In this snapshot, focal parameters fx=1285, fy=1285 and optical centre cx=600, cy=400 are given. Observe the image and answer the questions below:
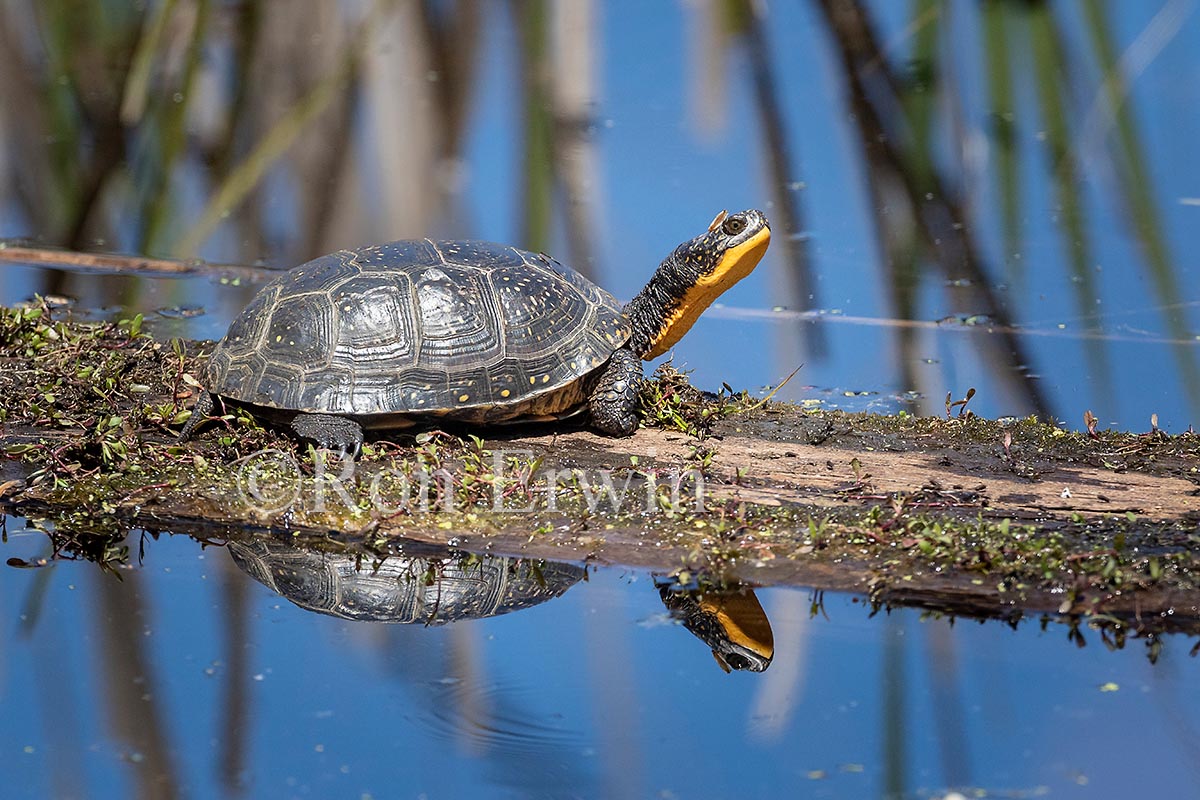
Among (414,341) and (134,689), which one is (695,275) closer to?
(414,341)

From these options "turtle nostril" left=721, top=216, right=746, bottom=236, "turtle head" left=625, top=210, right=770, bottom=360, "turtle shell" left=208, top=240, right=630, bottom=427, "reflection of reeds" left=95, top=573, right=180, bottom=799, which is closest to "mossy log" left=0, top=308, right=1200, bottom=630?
"turtle shell" left=208, top=240, right=630, bottom=427

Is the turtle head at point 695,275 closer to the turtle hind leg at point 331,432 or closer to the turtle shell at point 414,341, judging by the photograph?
the turtle shell at point 414,341

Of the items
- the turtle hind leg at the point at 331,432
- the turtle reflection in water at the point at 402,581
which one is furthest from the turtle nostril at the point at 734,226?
the turtle reflection in water at the point at 402,581

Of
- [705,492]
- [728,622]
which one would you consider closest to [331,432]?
[705,492]

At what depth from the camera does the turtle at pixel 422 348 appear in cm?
546

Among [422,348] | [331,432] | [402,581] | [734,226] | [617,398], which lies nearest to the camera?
[402,581]

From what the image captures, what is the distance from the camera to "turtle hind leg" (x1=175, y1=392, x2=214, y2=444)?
5.51 m

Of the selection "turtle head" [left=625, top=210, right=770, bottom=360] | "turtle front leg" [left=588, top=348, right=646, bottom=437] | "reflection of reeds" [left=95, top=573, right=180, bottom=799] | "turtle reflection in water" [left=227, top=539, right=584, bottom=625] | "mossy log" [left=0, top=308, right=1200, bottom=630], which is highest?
"turtle head" [left=625, top=210, right=770, bottom=360]

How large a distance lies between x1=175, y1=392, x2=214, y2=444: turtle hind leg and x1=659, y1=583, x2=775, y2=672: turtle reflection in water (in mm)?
2299

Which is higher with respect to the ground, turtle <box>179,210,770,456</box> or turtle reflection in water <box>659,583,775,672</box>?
turtle <box>179,210,770,456</box>

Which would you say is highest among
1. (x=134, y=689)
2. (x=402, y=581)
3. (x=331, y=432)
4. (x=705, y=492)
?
(x=331, y=432)

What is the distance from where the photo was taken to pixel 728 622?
14.0 feet

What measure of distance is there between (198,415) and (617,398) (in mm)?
1830

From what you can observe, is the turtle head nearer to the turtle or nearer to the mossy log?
the turtle
